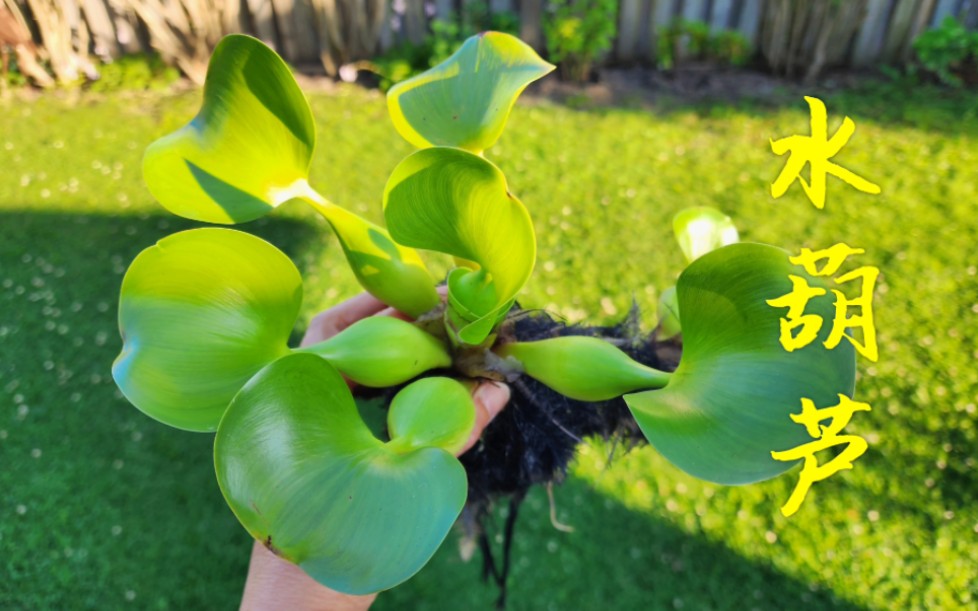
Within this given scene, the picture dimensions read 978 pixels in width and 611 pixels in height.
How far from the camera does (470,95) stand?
0.76 m

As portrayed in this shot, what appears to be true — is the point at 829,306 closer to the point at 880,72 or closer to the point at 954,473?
the point at 954,473

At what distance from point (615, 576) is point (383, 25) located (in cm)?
314

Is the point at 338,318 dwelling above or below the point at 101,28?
above

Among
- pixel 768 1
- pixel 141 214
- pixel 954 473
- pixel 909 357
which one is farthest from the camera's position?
pixel 768 1

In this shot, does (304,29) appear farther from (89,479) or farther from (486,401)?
(486,401)

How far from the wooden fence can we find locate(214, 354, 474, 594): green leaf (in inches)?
135

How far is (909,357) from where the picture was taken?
2.20m

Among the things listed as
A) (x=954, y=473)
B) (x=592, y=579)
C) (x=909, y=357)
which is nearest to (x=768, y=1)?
(x=909, y=357)

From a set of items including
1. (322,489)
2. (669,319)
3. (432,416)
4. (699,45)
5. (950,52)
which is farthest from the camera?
(699,45)

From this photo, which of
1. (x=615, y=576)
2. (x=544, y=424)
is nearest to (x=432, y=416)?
(x=544, y=424)

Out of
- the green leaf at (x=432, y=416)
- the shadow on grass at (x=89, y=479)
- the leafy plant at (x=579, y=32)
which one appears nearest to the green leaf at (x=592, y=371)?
the green leaf at (x=432, y=416)

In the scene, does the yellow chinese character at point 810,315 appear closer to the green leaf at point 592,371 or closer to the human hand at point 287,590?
the green leaf at point 592,371

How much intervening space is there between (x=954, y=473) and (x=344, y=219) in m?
1.98

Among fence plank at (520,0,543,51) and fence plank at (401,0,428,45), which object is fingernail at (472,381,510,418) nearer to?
fence plank at (520,0,543,51)
